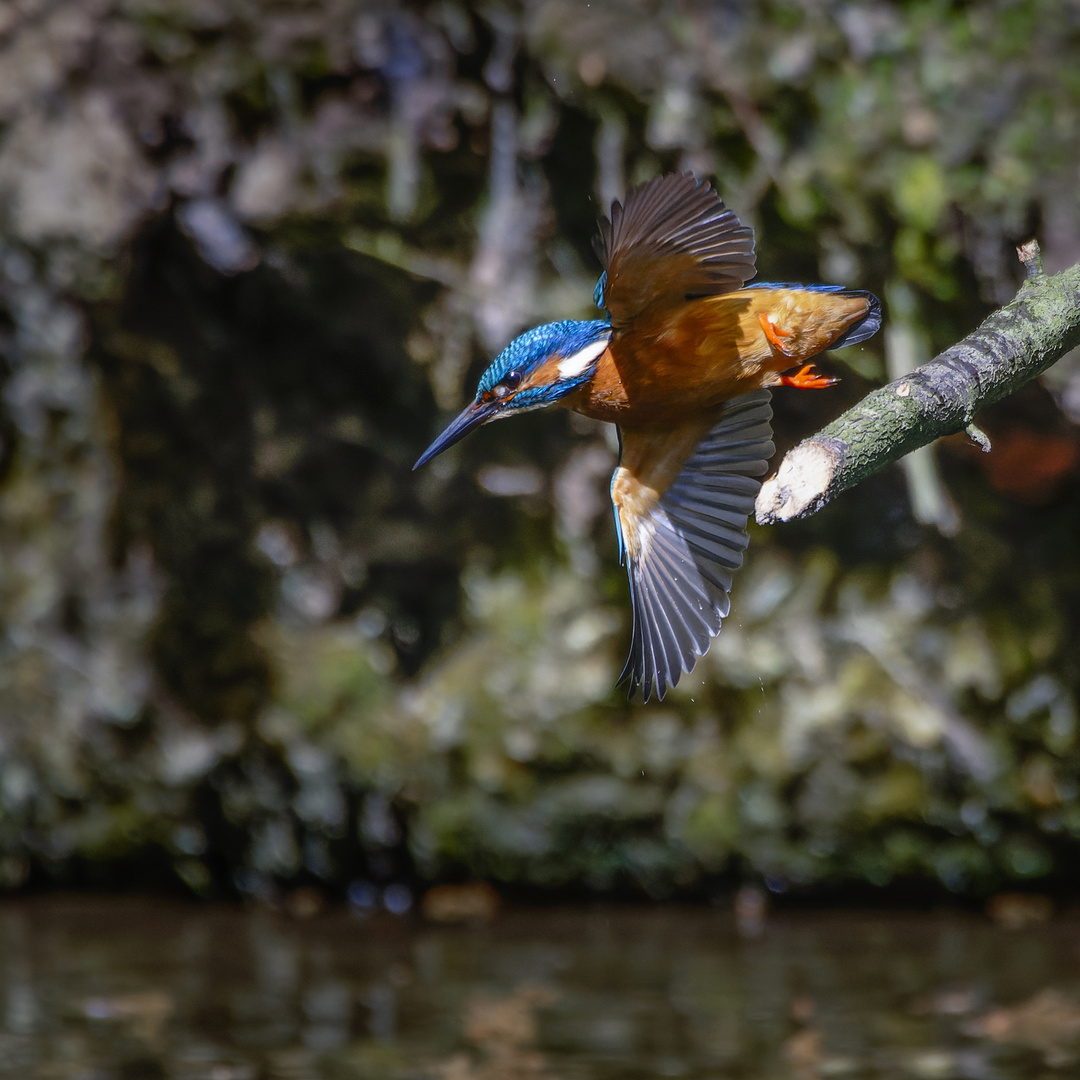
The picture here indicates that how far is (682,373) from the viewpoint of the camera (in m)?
0.74

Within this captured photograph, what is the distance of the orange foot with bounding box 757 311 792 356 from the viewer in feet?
2.40

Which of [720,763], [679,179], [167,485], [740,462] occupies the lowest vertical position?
[720,763]

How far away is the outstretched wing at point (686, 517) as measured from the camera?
2.43ft

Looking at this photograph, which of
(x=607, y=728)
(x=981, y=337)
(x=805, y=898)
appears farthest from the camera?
(x=805, y=898)

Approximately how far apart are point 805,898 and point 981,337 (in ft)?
8.03

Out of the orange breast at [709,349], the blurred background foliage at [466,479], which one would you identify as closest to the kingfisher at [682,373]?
the orange breast at [709,349]

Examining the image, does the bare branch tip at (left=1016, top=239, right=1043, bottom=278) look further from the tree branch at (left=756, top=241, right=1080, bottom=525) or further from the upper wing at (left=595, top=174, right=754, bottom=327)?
the upper wing at (left=595, top=174, right=754, bottom=327)

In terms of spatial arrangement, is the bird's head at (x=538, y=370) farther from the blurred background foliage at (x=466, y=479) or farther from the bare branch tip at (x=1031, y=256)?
the blurred background foliage at (x=466, y=479)

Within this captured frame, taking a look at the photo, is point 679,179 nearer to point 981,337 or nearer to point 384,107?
point 981,337

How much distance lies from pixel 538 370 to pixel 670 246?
0.10m

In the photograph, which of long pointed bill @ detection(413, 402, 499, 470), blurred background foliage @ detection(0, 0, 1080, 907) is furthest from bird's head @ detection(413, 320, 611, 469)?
blurred background foliage @ detection(0, 0, 1080, 907)

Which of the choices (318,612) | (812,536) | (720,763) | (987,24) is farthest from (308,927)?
(987,24)

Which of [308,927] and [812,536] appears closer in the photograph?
[812,536]

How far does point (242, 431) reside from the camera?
2664 millimetres
